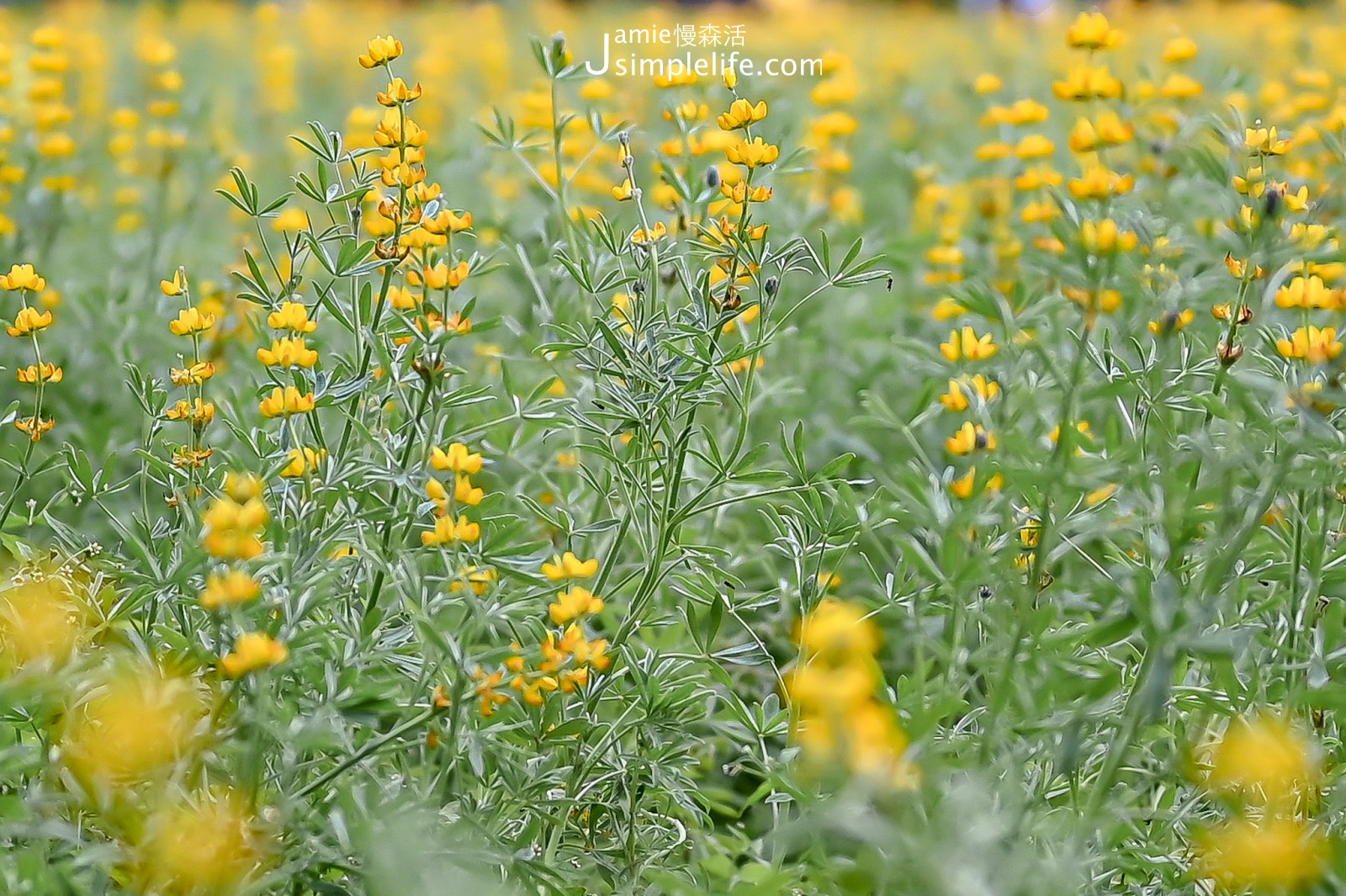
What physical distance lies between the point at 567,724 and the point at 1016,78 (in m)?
4.78

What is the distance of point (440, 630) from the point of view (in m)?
1.53

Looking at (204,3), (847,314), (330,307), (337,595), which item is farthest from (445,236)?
(204,3)

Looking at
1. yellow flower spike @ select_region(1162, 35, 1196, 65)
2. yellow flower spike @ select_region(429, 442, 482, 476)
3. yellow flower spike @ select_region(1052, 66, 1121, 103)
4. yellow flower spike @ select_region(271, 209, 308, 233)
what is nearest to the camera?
yellow flower spike @ select_region(429, 442, 482, 476)

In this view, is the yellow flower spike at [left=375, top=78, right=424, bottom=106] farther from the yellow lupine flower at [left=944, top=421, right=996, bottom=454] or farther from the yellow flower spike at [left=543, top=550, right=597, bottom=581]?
the yellow lupine flower at [left=944, top=421, right=996, bottom=454]

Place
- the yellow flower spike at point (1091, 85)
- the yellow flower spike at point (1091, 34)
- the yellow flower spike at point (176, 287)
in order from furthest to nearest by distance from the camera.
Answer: the yellow flower spike at point (1091, 34) < the yellow flower spike at point (176, 287) < the yellow flower spike at point (1091, 85)

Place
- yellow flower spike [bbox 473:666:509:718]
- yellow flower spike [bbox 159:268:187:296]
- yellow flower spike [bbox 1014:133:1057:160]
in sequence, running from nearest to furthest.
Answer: yellow flower spike [bbox 473:666:509:718] < yellow flower spike [bbox 159:268:187:296] < yellow flower spike [bbox 1014:133:1057:160]

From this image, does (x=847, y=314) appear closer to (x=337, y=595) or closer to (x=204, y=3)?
(x=337, y=595)

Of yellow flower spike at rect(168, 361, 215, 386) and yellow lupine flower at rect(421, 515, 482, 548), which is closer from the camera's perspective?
yellow lupine flower at rect(421, 515, 482, 548)

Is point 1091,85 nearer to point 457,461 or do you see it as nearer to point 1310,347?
point 1310,347

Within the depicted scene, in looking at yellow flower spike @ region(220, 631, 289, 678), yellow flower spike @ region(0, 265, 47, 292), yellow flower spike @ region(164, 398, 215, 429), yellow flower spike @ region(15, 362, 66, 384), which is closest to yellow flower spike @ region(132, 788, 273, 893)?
yellow flower spike @ region(220, 631, 289, 678)

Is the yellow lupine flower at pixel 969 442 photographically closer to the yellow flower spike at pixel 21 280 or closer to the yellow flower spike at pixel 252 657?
the yellow flower spike at pixel 252 657

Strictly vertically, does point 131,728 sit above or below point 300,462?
below

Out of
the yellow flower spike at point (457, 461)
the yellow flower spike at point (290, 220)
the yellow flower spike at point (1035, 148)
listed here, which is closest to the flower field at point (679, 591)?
the yellow flower spike at point (457, 461)

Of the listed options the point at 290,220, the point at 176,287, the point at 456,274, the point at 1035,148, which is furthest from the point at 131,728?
the point at 1035,148
